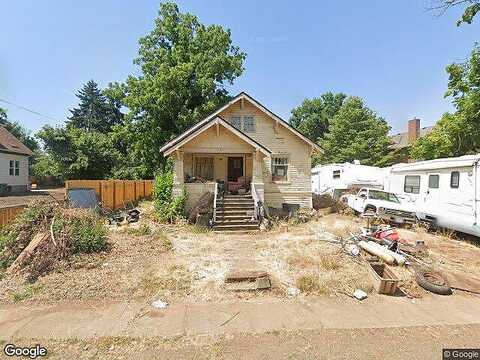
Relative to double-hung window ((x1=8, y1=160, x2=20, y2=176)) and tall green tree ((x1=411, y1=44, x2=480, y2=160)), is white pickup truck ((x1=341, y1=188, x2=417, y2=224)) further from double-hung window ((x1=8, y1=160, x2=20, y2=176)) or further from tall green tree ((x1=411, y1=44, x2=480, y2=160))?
double-hung window ((x1=8, y1=160, x2=20, y2=176))

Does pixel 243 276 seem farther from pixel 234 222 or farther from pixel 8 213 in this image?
pixel 8 213

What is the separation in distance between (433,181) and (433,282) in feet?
23.6

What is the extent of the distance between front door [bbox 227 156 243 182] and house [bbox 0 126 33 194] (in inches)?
866

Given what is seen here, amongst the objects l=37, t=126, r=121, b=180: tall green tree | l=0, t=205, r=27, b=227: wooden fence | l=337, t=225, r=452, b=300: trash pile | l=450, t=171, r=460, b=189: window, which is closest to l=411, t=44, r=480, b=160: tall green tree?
l=450, t=171, r=460, b=189: window

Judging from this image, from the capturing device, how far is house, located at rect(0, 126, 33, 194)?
85.4 feet

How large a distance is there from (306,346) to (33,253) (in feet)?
24.0

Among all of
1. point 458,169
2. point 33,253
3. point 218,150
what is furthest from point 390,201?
point 33,253

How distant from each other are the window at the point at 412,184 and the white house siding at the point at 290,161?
17.1 ft

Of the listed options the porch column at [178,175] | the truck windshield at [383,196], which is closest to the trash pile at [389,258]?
the truck windshield at [383,196]

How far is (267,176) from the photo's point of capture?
1744cm

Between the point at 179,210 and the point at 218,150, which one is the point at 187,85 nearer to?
the point at 218,150

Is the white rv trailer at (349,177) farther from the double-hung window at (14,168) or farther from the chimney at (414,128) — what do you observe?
the double-hung window at (14,168)

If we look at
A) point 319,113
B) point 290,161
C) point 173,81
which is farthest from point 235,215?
point 319,113

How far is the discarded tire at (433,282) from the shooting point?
6.63 m
